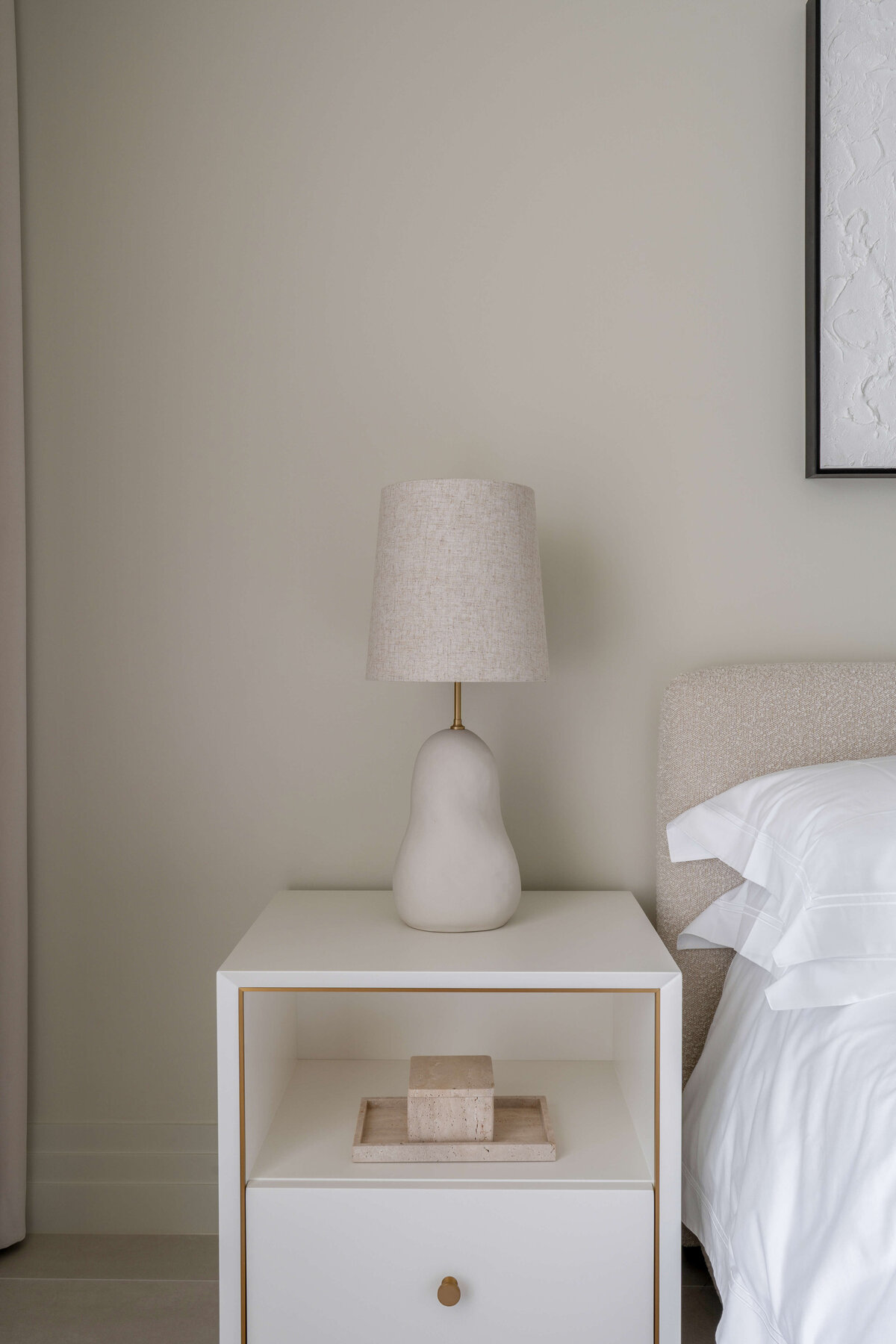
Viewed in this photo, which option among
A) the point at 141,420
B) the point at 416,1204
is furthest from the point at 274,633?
the point at 416,1204

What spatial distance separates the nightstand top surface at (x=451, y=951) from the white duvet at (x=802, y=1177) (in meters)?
0.17

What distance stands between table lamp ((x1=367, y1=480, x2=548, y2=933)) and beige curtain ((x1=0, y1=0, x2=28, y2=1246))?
640 mm

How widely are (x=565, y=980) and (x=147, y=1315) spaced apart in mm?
856

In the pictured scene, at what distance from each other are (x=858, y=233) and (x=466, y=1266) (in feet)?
5.26

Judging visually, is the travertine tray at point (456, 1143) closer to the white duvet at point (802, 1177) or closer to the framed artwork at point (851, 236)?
the white duvet at point (802, 1177)

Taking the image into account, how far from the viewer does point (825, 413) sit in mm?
1545

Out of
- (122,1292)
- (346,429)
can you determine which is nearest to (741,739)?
(346,429)

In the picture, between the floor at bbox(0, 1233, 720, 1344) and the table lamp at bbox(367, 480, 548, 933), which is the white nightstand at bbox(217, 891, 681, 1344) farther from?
the floor at bbox(0, 1233, 720, 1344)

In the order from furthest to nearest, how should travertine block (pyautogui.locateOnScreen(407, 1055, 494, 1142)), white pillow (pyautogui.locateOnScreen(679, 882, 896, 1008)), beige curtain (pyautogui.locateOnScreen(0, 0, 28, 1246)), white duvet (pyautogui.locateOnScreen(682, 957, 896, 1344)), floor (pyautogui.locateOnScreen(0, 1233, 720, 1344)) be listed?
1. beige curtain (pyautogui.locateOnScreen(0, 0, 28, 1246))
2. floor (pyautogui.locateOnScreen(0, 1233, 720, 1344))
3. travertine block (pyautogui.locateOnScreen(407, 1055, 494, 1142))
4. white pillow (pyautogui.locateOnScreen(679, 882, 896, 1008))
5. white duvet (pyautogui.locateOnScreen(682, 957, 896, 1344))

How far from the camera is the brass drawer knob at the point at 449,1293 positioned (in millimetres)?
1145

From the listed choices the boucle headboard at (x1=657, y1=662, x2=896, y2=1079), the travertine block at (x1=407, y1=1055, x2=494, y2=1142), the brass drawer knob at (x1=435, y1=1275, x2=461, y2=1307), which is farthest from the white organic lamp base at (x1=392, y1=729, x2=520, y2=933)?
the brass drawer knob at (x1=435, y1=1275, x2=461, y2=1307)

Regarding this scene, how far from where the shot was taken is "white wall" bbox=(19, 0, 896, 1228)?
61.7 inches

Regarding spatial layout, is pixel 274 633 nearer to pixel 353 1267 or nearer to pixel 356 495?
pixel 356 495

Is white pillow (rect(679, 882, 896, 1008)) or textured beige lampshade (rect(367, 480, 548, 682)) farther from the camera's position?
textured beige lampshade (rect(367, 480, 548, 682))
